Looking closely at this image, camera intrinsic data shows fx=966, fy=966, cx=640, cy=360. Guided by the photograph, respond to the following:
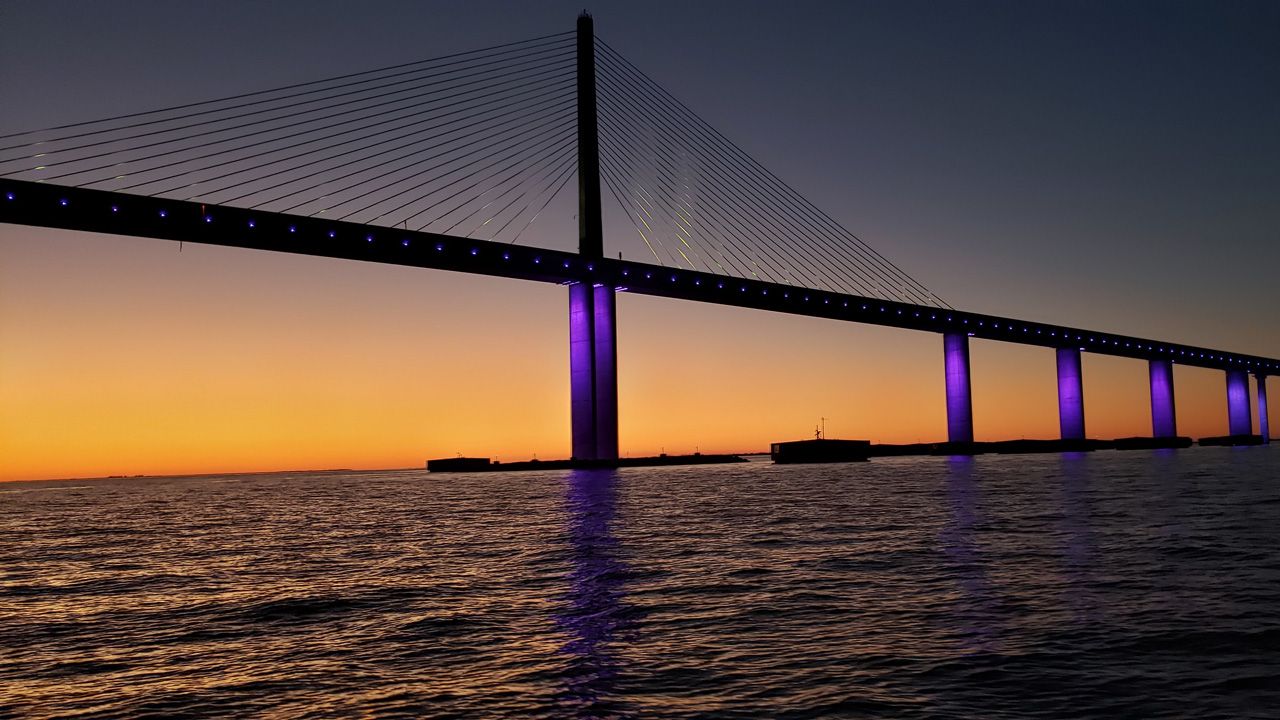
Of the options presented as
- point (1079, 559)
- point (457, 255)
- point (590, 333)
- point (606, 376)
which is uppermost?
point (457, 255)

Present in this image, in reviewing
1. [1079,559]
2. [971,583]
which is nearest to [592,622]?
[971,583]

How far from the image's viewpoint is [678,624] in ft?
33.9

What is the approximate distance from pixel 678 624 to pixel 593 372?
59.6m

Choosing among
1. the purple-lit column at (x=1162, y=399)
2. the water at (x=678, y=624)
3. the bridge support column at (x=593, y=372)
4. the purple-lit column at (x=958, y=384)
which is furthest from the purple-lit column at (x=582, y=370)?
the purple-lit column at (x=1162, y=399)

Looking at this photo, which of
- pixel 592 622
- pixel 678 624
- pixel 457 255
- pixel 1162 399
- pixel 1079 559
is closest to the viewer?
pixel 678 624

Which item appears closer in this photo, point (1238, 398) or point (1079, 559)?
point (1079, 559)

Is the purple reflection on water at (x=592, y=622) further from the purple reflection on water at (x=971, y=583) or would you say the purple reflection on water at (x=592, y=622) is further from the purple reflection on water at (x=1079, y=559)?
the purple reflection on water at (x=1079, y=559)

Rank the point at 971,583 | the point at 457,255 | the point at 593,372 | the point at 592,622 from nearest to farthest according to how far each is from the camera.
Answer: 1. the point at 592,622
2. the point at 971,583
3. the point at 457,255
4. the point at 593,372

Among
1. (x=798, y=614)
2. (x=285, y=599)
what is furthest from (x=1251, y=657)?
(x=285, y=599)

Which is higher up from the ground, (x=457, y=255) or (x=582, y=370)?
(x=457, y=255)

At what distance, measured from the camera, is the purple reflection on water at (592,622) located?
7.27 m

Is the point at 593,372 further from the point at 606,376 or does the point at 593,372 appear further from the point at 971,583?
the point at 971,583

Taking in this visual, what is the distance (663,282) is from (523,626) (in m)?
67.3

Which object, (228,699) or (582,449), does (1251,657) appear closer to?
(228,699)
